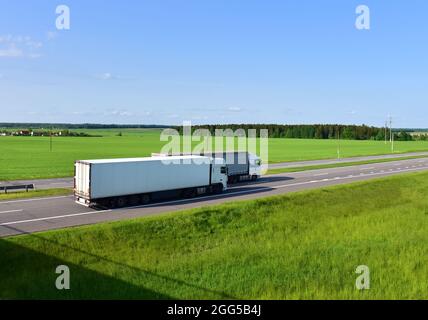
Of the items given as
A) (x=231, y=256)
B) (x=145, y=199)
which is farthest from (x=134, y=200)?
(x=231, y=256)

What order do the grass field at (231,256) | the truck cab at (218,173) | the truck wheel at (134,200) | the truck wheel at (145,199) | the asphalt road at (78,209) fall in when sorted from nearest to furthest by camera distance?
the grass field at (231,256), the asphalt road at (78,209), the truck wheel at (134,200), the truck wheel at (145,199), the truck cab at (218,173)

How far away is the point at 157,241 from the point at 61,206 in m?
9.18

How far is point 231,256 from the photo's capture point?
19.3m

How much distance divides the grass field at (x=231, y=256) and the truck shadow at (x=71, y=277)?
0.13 feet

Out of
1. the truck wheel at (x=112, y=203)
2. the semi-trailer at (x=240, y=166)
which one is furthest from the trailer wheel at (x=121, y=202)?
the semi-trailer at (x=240, y=166)

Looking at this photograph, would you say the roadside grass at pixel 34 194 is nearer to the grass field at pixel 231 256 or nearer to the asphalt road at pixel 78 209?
the asphalt road at pixel 78 209

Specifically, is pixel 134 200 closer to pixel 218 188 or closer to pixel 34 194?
pixel 218 188

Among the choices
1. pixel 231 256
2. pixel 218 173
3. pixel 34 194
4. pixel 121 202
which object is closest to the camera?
pixel 231 256

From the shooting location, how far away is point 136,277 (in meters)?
16.6

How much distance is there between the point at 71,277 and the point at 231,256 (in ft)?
23.2

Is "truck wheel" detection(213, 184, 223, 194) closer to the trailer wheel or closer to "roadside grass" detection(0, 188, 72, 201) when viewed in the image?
the trailer wheel

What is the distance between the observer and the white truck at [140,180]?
1035 inches
